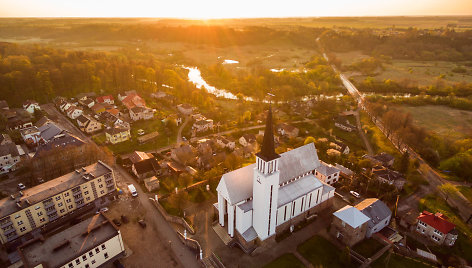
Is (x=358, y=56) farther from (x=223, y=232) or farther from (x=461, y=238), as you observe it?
(x=223, y=232)

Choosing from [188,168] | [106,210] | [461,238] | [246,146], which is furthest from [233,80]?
[461,238]

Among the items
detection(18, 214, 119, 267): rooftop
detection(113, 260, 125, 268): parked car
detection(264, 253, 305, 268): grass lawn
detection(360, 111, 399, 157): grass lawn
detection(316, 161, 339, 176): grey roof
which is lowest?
detection(264, 253, 305, 268): grass lawn

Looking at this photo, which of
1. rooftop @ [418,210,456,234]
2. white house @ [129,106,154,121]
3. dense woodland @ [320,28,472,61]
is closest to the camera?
rooftop @ [418,210,456,234]

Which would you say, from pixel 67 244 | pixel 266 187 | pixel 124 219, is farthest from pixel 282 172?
pixel 67 244

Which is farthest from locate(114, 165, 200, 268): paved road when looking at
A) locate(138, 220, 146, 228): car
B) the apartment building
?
the apartment building

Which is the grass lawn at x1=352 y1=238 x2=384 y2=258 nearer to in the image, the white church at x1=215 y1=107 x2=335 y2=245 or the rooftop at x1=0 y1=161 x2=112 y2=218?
the white church at x1=215 y1=107 x2=335 y2=245

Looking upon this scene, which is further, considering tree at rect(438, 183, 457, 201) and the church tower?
tree at rect(438, 183, 457, 201)

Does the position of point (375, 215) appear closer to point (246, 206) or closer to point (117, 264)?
point (246, 206)
